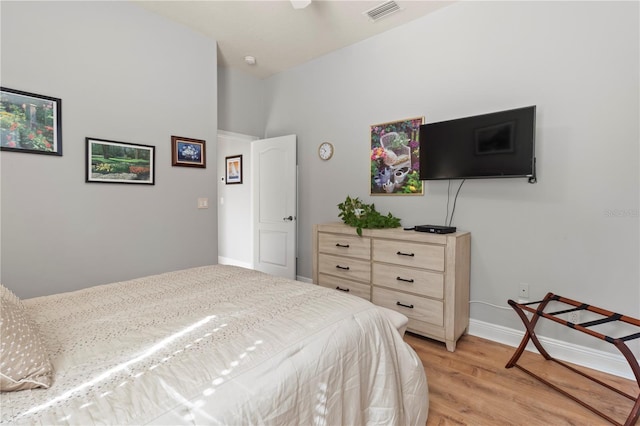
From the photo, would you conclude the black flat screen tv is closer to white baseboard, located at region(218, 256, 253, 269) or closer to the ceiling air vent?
the ceiling air vent

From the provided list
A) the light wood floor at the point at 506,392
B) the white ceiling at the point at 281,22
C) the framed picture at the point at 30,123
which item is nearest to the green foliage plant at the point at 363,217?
the light wood floor at the point at 506,392

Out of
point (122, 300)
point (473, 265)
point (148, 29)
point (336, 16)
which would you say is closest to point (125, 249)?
point (122, 300)

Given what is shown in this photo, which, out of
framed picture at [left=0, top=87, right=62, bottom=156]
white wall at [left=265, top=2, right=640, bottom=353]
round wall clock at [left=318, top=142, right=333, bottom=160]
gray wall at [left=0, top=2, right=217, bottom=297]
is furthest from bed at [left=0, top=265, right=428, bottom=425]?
round wall clock at [left=318, top=142, right=333, bottom=160]

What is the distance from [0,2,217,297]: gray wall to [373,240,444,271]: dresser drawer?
73.1 inches

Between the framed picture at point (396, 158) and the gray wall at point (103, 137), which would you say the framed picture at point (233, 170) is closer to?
the gray wall at point (103, 137)

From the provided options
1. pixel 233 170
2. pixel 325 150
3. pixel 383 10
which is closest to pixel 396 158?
pixel 325 150

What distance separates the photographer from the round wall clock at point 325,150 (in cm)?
372

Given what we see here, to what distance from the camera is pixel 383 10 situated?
2.80 metres

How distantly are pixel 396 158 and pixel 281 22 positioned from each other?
68.1 inches

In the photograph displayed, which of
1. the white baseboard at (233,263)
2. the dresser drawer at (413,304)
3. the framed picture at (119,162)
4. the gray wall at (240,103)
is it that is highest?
the gray wall at (240,103)

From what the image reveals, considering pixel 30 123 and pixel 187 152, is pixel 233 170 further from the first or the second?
pixel 30 123

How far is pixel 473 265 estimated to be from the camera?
271cm

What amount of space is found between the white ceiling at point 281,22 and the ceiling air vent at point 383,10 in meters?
0.04

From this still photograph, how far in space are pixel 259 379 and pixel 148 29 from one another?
3.24 m
